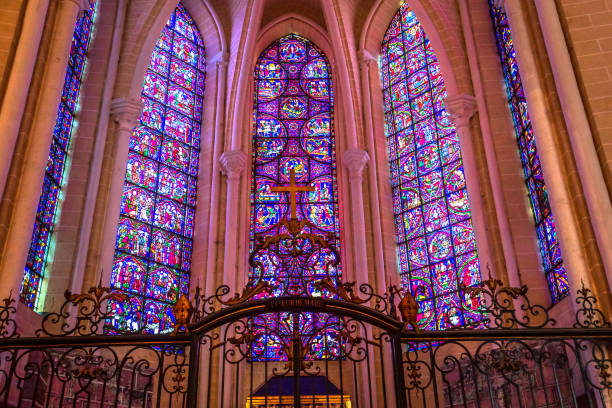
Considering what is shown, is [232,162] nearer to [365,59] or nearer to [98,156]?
[98,156]

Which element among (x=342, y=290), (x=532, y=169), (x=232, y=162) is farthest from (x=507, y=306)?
(x=232, y=162)

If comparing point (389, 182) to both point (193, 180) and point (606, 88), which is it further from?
point (606, 88)

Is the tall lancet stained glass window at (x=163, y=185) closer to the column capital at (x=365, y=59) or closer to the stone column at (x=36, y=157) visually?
the column capital at (x=365, y=59)

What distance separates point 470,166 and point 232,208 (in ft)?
16.9

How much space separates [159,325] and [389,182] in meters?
5.96

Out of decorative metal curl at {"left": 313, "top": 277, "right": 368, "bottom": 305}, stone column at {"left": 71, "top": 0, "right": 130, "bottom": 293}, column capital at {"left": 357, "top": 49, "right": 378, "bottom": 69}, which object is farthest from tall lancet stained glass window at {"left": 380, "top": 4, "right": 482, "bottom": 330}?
decorative metal curl at {"left": 313, "top": 277, "right": 368, "bottom": 305}

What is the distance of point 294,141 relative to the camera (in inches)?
661

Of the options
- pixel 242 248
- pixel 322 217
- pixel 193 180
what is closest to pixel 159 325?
pixel 242 248

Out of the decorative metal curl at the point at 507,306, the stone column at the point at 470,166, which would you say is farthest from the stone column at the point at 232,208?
the decorative metal curl at the point at 507,306

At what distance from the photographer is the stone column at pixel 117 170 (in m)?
11.8

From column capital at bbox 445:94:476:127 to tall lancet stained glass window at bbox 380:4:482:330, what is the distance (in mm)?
1509

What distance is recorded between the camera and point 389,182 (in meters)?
15.4

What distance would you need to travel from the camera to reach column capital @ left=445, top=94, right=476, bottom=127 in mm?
12672

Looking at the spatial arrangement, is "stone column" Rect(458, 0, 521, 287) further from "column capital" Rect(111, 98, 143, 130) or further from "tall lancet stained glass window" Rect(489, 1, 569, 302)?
"column capital" Rect(111, 98, 143, 130)
